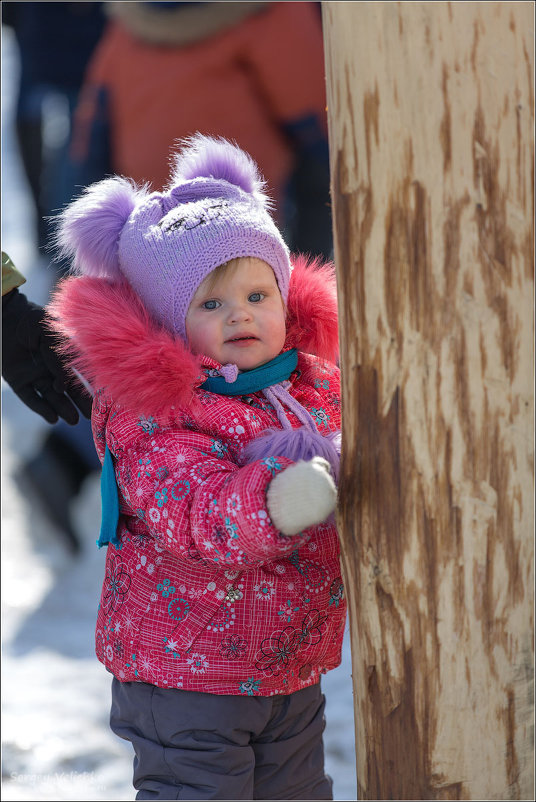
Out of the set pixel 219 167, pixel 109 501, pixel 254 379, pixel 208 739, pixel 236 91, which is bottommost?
pixel 208 739

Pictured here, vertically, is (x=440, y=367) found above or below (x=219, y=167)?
below

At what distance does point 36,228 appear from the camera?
595 centimetres

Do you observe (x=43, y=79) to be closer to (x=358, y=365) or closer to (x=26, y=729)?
(x=26, y=729)

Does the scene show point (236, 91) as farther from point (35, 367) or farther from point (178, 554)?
point (178, 554)

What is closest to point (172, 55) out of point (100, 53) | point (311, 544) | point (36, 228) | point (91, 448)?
point (100, 53)

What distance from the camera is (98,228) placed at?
5.47 feet

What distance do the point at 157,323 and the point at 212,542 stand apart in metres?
0.45

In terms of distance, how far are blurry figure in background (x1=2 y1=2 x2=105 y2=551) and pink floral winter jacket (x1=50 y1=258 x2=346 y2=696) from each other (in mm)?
2813

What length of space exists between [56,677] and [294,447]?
86.0 inches

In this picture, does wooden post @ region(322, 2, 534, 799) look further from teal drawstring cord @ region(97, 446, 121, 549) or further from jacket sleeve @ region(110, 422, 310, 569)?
teal drawstring cord @ region(97, 446, 121, 549)

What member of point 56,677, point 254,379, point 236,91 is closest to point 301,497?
point 254,379

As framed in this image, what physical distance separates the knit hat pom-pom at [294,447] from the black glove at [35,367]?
0.69m

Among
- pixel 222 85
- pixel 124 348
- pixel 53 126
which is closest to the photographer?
pixel 124 348

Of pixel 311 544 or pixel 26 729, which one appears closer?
pixel 311 544
